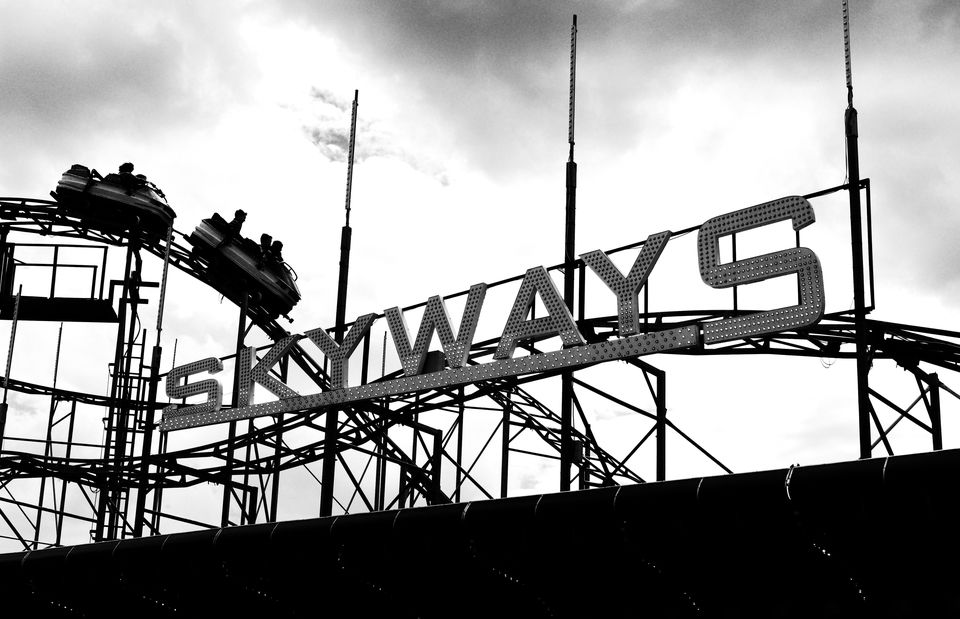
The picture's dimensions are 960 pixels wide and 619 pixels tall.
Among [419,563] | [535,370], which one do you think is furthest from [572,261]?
[419,563]

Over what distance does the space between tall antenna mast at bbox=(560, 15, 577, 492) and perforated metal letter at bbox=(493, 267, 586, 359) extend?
45 cm

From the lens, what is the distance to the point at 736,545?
11367mm

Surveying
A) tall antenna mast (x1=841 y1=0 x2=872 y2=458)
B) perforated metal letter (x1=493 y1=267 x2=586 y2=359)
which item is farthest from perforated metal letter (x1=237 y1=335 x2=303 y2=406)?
tall antenna mast (x1=841 y1=0 x2=872 y2=458)

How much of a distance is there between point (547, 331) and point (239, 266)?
10148 millimetres

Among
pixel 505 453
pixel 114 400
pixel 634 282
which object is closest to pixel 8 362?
pixel 114 400

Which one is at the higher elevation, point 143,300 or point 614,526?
point 143,300

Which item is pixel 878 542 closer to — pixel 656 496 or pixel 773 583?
pixel 773 583

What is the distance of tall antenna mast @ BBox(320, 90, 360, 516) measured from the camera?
61.1 ft

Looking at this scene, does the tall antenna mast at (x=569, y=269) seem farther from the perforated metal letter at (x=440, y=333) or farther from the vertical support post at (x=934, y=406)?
the vertical support post at (x=934, y=406)

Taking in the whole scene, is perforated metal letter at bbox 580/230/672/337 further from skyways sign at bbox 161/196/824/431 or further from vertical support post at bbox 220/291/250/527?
vertical support post at bbox 220/291/250/527

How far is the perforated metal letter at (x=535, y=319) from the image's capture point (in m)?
15.1

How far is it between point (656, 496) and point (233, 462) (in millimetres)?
12707

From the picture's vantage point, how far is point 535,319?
→ 1547 cm

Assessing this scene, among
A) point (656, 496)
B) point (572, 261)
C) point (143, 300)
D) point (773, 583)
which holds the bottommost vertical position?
point (773, 583)
